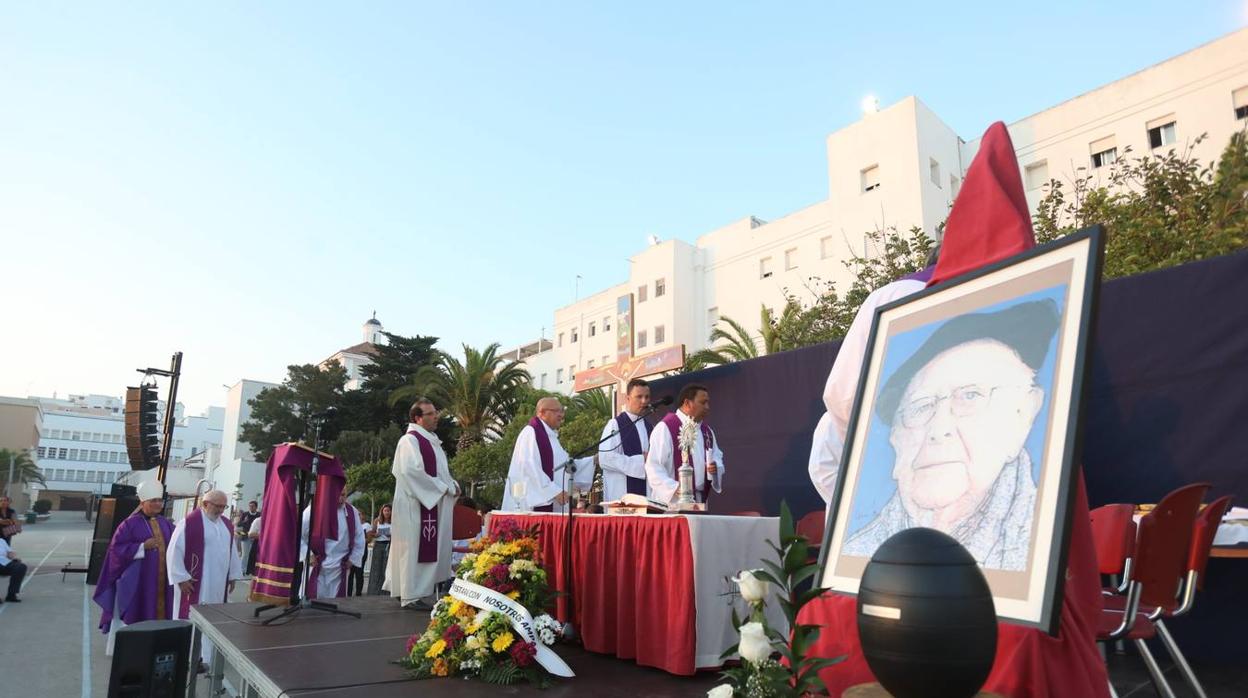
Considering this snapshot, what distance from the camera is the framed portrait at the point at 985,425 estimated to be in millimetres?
1521

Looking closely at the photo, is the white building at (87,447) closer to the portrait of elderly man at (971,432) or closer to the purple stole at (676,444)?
the purple stole at (676,444)

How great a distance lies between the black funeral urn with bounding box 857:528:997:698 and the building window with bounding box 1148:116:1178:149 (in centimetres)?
2558

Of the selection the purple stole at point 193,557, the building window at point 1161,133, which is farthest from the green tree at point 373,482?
the building window at point 1161,133

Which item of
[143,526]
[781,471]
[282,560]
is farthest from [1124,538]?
[143,526]

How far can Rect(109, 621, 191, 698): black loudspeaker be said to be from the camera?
4.14 m

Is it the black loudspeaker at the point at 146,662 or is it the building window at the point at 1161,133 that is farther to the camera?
the building window at the point at 1161,133

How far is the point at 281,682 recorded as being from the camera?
10.8 ft

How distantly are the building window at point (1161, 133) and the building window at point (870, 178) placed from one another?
8.13 m

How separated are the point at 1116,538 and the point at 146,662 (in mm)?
5305

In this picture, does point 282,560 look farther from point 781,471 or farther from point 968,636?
point 968,636

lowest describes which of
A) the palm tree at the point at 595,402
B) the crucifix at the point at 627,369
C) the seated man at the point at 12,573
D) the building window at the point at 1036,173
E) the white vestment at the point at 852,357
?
the seated man at the point at 12,573

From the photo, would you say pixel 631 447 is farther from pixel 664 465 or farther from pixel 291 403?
pixel 291 403

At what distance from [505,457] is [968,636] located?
24407mm

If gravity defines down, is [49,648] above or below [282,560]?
below
